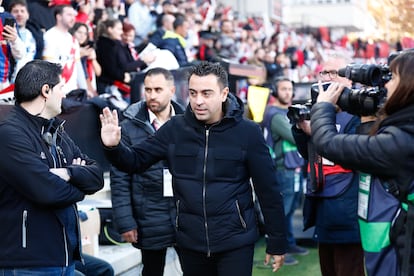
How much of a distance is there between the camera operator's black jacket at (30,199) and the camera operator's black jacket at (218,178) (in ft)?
1.57

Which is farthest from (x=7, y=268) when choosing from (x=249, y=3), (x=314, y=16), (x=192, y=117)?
(x=314, y=16)

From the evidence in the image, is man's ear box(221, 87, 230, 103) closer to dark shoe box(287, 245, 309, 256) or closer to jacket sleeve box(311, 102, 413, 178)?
jacket sleeve box(311, 102, 413, 178)

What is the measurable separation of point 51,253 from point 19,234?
189 mm

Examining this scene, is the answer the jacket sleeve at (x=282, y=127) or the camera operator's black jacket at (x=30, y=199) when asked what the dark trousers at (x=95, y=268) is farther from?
the jacket sleeve at (x=282, y=127)

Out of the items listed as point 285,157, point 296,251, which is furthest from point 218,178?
point 296,251

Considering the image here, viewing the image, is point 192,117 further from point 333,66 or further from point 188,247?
point 333,66

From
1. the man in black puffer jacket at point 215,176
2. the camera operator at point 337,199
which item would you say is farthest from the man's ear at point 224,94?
the camera operator at point 337,199

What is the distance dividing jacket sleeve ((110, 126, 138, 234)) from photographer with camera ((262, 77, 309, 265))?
3.24 meters

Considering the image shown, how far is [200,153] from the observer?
3.98 meters

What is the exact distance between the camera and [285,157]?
784 centimetres

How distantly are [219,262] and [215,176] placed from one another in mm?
497

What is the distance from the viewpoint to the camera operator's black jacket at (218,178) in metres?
3.91

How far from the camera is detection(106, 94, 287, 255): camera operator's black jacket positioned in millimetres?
3912

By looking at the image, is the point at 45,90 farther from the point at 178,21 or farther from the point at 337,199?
the point at 178,21
